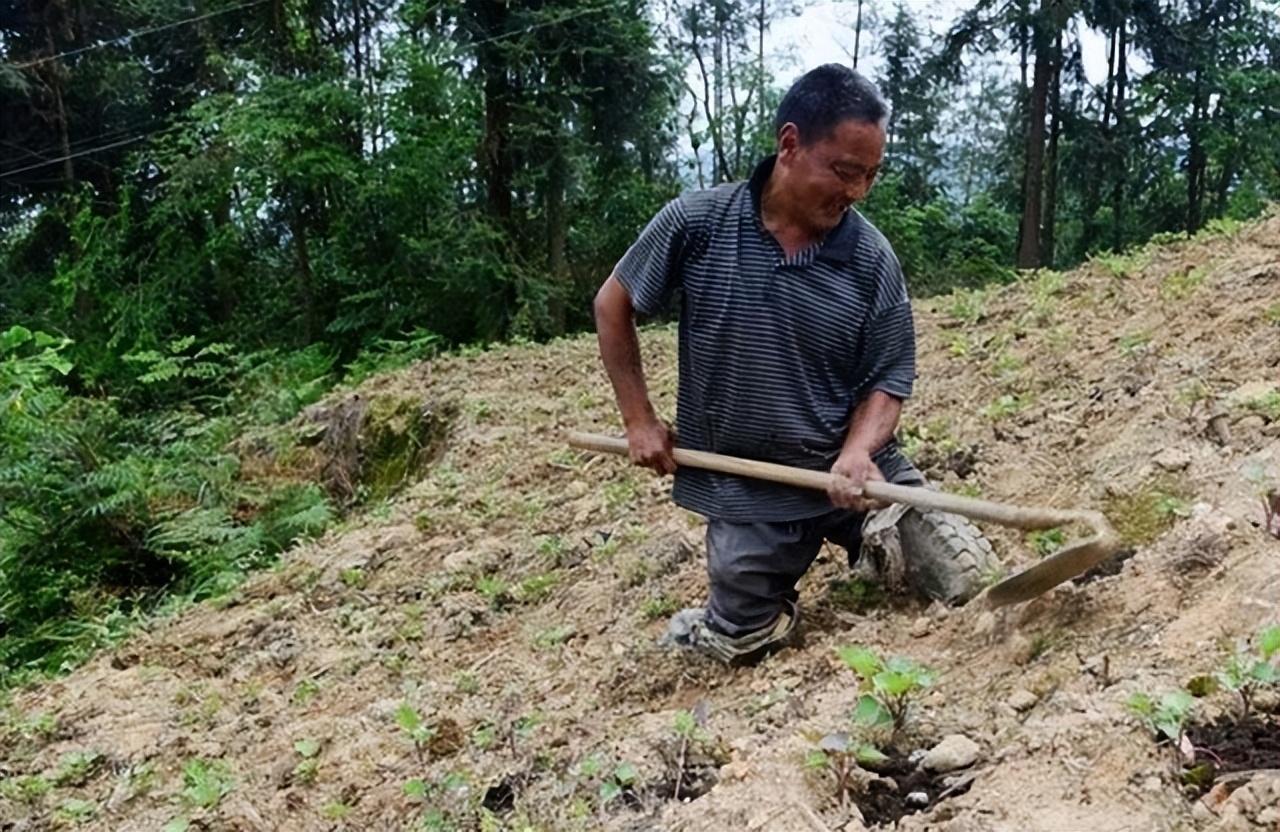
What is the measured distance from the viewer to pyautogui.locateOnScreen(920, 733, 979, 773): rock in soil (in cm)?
185

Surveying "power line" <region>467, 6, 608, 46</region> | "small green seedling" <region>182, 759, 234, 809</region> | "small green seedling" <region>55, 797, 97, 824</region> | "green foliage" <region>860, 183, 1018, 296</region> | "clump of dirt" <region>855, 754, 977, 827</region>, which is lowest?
"green foliage" <region>860, 183, 1018, 296</region>

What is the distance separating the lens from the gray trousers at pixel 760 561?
2.75 m

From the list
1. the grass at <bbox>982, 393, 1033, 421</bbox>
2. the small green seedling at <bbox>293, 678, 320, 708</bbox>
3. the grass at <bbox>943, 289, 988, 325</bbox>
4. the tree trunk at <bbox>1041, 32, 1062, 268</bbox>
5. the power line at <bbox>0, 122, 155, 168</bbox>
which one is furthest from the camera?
the tree trunk at <bbox>1041, 32, 1062, 268</bbox>

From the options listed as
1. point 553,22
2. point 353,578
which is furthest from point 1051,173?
point 353,578

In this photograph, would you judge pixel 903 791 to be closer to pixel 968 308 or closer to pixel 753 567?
pixel 753 567

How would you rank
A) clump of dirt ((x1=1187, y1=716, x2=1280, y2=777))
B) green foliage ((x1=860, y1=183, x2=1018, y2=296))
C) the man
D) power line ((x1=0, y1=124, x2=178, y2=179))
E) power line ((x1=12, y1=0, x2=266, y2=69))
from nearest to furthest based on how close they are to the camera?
clump of dirt ((x1=1187, y1=716, x2=1280, y2=777)) → the man → power line ((x1=12, y1=0, x2=266, y2=69)) → power line ((x1=0, y1=124, x2=178, y2=179)) → green foliage ((x1=860, y1=183, x2=1018, y2=296))

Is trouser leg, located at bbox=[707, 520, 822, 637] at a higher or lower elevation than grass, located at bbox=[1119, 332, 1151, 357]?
lower

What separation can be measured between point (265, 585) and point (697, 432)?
10.1ft

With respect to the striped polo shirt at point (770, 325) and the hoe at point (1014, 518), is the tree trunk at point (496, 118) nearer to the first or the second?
the striped polo shirt at point (770, 325)

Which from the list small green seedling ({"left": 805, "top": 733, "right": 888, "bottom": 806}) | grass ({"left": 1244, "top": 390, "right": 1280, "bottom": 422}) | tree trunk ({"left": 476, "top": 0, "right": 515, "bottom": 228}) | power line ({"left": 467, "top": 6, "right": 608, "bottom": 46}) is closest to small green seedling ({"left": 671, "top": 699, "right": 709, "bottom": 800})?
small green seedling ({"left": 805, "top": 733, "right": 888, "bottom": 806})

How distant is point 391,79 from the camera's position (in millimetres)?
14375

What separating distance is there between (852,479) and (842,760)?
33.0 inches

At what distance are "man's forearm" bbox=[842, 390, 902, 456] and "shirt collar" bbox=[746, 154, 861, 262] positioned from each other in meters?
0.37

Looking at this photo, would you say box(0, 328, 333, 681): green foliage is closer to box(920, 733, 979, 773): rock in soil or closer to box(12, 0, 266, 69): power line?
box(920, 733, 979, 773): rock in soil
